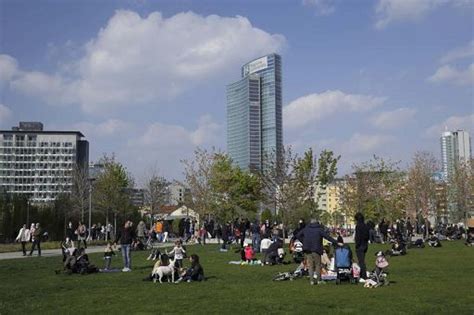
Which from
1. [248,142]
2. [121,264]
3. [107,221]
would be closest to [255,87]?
[248,142]

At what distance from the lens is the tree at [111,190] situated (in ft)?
171

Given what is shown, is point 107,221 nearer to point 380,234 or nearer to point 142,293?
point 380,234

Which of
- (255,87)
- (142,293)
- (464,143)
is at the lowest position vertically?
(142,293)

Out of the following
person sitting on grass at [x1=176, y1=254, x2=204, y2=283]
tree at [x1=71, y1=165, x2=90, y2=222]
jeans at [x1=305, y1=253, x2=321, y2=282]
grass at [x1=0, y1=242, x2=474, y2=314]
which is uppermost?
tree at [x1=71, y1=165, x2=90, y2=222]

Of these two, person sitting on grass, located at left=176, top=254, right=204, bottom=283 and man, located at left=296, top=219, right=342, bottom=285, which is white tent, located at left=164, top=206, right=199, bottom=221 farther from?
man, located at left=296, top=219, right=342, bottom=285

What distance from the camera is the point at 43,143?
6821 inches

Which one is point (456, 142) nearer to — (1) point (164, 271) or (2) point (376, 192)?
(2) point (376, 192)

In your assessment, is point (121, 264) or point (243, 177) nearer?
point (121, 264)

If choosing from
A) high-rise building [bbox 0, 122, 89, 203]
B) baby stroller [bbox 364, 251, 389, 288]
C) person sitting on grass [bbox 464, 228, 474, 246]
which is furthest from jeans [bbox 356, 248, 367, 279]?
high-rise building [bbox 0, 122, 89, 203]

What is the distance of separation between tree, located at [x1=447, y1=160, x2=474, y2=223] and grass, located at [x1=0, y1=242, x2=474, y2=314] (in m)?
41.7

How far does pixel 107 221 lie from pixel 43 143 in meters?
134

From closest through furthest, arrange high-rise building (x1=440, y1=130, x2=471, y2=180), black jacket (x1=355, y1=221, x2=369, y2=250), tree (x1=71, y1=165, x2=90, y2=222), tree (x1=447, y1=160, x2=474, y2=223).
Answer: black jacket (x1=355, y1=221, x2=369, y2=250), tree (x1=71, y1=165, x2=90, y2=222), tree (x1=447, y1=160, x2=474, y2=223), high-rise building (x1=440, y1=130, x2=471, y2=180)

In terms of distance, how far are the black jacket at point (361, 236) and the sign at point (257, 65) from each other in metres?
136

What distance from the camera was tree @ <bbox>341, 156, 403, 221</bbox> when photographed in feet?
199
